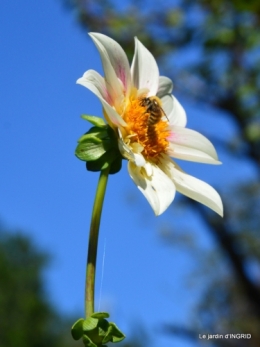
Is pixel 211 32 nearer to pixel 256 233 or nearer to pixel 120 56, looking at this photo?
pixel 120 56

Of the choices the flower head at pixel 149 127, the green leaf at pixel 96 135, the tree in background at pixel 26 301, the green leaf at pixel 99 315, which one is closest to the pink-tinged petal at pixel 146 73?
the flower head at pixel 149 127

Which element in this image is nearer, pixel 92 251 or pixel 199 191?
pixel 92 251

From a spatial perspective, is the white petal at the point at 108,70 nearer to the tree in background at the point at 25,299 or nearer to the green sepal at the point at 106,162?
the green sepal at the point at 106,162

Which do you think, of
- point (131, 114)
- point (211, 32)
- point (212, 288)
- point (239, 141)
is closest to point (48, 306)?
point (212, 288)

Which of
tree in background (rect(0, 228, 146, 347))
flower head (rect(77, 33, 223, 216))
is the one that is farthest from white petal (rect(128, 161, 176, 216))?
Answer: tree in background (rect(0, 228, 146, 347))

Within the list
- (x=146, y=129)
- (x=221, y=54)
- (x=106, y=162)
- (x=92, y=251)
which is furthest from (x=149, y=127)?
(x=221, y=54)

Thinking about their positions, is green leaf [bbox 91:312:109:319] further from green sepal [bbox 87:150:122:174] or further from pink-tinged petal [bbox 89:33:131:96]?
pink-tinged petal [bbox 89:33:131:96]

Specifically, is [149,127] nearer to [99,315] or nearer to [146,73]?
[146,73]
